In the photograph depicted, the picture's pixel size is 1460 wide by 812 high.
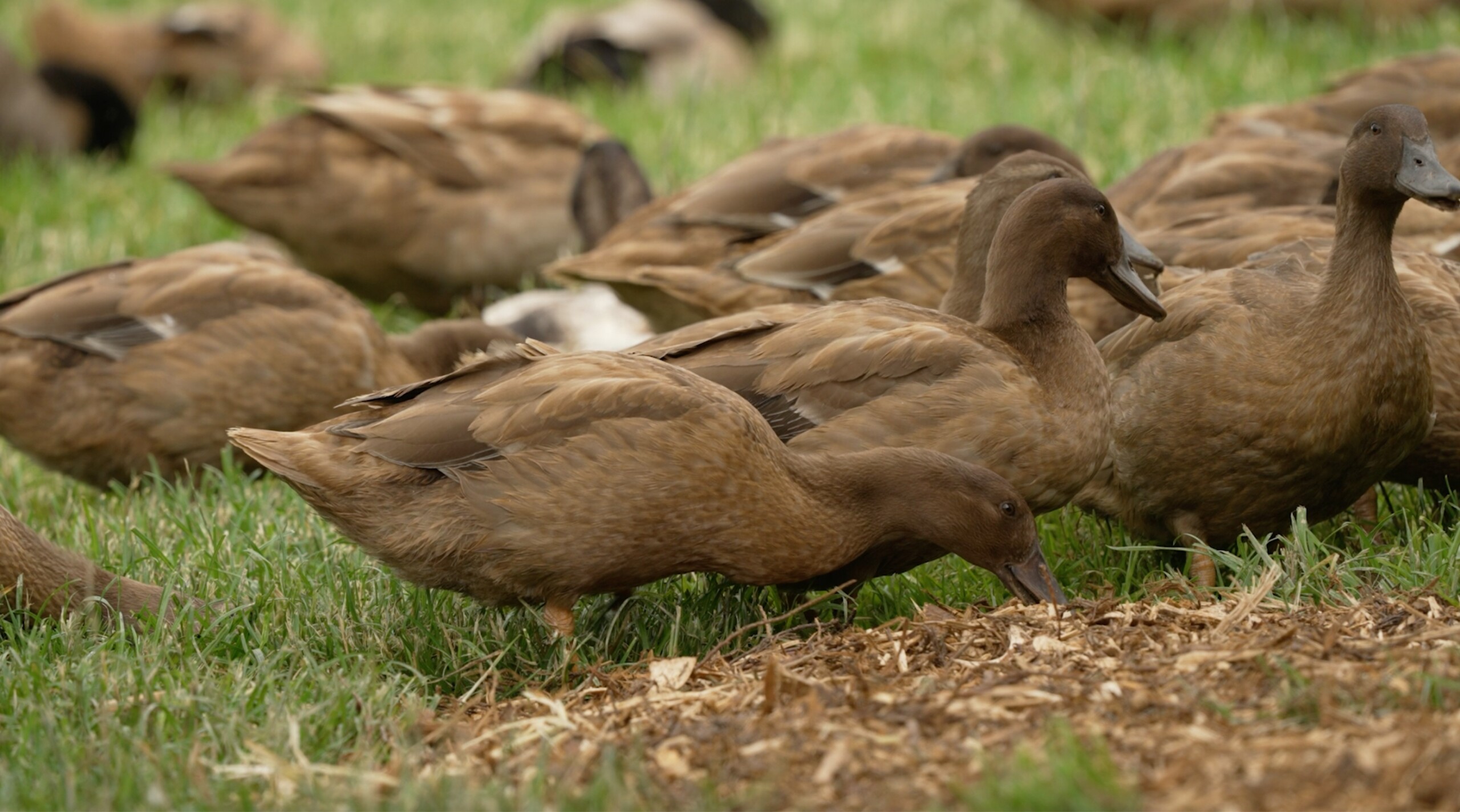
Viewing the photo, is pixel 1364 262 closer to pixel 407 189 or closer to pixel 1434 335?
pixel 1434 335

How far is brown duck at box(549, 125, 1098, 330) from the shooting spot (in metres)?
7.12

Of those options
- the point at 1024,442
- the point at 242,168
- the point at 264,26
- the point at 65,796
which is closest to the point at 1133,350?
the point at 1024,442

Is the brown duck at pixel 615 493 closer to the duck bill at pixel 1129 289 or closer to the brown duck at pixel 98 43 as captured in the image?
the duck bill at pixel 1129 289

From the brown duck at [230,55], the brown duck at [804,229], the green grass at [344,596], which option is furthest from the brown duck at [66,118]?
the brown duck at [804,229]

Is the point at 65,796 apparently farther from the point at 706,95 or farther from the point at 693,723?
the point at 706,95

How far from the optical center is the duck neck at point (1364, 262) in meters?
5.25

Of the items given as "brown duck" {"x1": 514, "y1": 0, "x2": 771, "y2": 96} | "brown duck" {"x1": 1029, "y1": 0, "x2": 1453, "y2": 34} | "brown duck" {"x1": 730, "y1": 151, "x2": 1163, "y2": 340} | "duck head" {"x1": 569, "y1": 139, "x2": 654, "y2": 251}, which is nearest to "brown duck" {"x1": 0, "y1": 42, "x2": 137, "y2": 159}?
"brown duck" {"x1": 514, "y1": 0, "x2": 771, "y2": 96}

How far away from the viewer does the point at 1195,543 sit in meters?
5.60

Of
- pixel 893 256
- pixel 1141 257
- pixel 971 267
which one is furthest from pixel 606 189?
pixel 1141 257

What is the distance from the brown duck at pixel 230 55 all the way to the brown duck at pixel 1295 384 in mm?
10519

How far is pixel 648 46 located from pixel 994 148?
734cm

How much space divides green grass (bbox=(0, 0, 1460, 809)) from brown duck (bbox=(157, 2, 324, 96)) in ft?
11.6

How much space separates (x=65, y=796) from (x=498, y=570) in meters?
1.31

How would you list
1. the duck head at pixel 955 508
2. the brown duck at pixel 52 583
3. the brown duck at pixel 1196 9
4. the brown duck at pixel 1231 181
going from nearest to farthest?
1. the duck head at pixel 955 508
2. the brown duck at pixel 52 583
3. the brown duck at pixel 1231 181
4. the brown duck at pixel 1196 9
